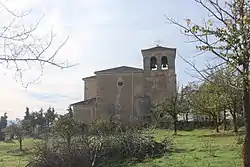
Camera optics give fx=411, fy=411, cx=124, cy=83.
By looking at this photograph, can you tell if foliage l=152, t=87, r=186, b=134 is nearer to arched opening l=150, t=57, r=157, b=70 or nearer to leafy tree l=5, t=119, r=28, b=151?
arched opening l=150, t=57, r=157, b=70

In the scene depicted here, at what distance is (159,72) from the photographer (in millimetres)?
51781

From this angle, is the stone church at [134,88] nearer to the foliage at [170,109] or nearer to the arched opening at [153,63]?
the arched opening at [153,63]

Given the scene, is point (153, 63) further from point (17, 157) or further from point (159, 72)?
point (17, 157)

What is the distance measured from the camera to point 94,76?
184 ft

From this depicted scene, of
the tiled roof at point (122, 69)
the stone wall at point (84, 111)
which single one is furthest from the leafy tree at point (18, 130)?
the tiled roof at point (122, 69)

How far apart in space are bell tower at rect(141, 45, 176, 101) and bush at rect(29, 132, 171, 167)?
3063cm

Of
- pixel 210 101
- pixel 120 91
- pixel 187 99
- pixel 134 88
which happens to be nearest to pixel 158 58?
pixel 134 88

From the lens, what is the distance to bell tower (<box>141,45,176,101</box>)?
5094cm

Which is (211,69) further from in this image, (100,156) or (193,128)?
(193,128)

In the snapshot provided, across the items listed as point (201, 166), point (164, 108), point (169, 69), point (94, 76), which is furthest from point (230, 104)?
point (94, 76)

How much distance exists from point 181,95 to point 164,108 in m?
9.83

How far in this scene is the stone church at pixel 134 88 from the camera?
167 ft

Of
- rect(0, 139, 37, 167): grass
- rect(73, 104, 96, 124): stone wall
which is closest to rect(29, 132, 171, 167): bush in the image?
rect(0, 139, 37, 167): grass

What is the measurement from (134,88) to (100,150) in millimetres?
34449
